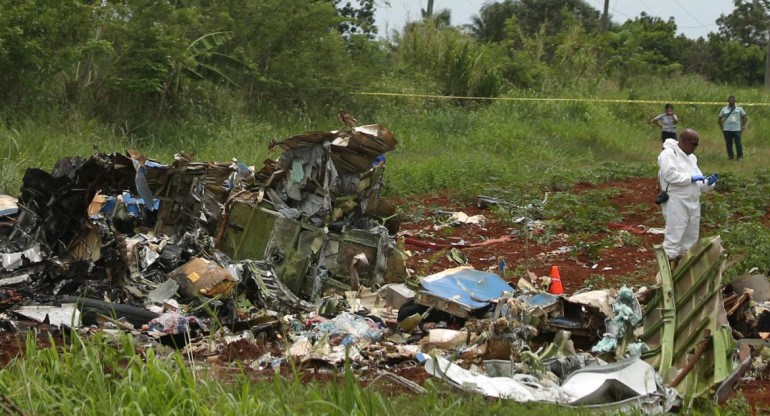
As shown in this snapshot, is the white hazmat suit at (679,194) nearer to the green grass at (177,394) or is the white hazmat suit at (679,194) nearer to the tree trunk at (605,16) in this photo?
the green grass at (177,394)

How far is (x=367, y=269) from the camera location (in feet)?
32.7

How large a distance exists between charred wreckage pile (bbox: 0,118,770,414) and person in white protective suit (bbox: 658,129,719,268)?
1.33 meters

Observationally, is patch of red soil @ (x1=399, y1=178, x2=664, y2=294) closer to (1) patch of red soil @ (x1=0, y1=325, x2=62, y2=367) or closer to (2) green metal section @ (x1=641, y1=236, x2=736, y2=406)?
(2) green metal section @ (x1=641, y1=236, x2=736, y2=406)

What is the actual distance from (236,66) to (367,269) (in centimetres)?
1173

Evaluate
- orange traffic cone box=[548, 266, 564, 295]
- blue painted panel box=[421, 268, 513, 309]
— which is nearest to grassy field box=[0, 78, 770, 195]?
blue painted panel box=[421, 268, 513, 309]

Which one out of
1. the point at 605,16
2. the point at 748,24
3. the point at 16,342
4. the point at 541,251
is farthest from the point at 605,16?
the point at 16,342

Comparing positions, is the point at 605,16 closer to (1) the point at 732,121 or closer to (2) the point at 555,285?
(1) the point at 732,121

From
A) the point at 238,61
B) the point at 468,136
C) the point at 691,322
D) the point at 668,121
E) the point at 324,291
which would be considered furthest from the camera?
the point at 468,136

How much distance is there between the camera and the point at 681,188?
10.2 meters

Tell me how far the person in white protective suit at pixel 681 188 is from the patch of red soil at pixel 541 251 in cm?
61

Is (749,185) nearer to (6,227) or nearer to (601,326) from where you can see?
(601,326)

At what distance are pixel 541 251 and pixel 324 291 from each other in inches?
148

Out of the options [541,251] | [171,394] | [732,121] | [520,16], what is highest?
[520,16]

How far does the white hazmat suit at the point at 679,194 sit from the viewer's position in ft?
33.4
